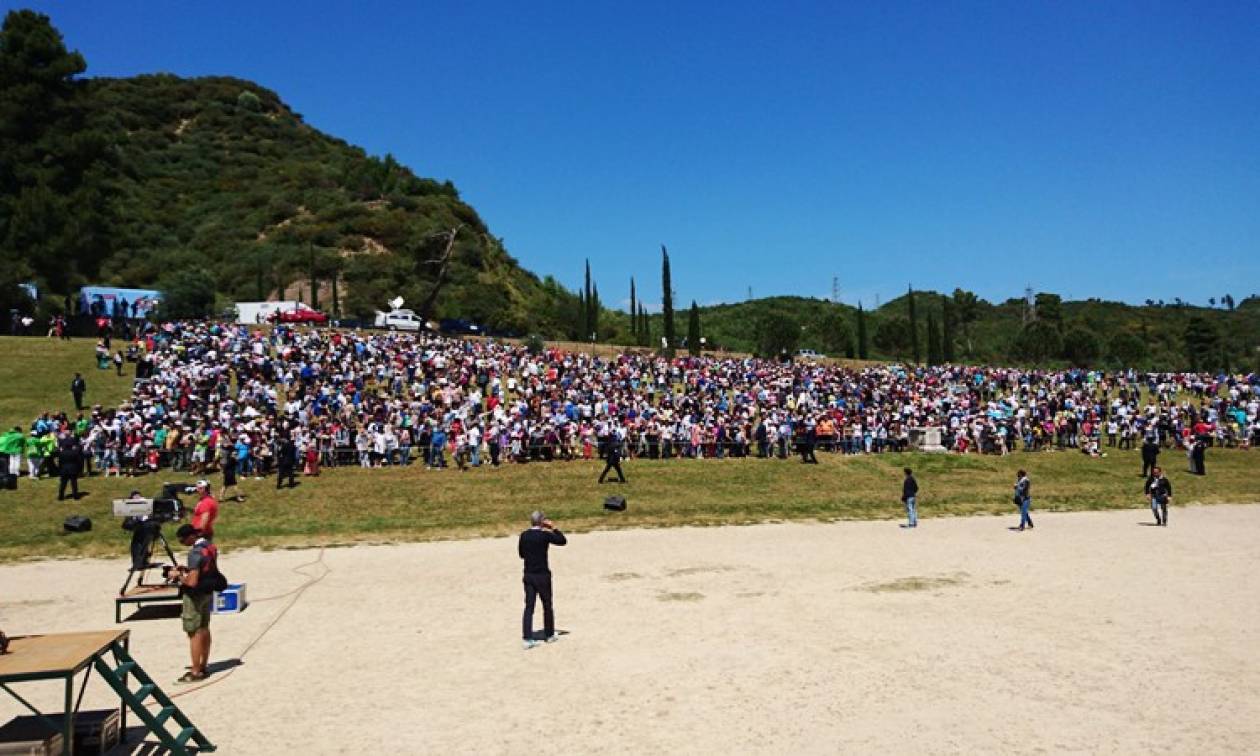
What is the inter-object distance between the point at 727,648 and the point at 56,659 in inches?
281

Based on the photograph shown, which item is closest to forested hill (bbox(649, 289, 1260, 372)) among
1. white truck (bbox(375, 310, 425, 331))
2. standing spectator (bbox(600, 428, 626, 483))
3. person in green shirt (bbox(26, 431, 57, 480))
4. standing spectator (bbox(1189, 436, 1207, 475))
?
white truck (bbox(375, 310, 425, 331))

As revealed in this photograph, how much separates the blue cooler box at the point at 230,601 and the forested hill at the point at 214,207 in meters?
42.6

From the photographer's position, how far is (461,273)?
94750 millimetres

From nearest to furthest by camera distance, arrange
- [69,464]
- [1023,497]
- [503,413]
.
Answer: [1023,497] → [69,464] → [503,413]

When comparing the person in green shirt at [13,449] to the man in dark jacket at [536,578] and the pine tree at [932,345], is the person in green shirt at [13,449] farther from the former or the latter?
the pine tree at [932,345]

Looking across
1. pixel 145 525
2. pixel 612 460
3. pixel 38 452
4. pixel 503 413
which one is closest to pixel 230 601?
pixel 145 525

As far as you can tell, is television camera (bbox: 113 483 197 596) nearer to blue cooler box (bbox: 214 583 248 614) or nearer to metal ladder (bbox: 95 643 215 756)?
blue cooler box (bbox: 214 583 248 614)

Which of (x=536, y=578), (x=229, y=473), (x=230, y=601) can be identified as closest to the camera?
(x=536, y=578)

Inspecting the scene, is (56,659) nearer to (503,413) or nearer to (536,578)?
(536,578)

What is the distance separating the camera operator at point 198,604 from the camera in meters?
9.54

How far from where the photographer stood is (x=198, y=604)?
967 centimetres

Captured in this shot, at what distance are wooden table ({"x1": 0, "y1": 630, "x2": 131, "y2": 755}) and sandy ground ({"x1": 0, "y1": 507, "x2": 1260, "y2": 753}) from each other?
4.88 feet

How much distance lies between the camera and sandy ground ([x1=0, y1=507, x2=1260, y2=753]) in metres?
8.05

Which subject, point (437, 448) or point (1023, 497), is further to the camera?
point (437, 448)
